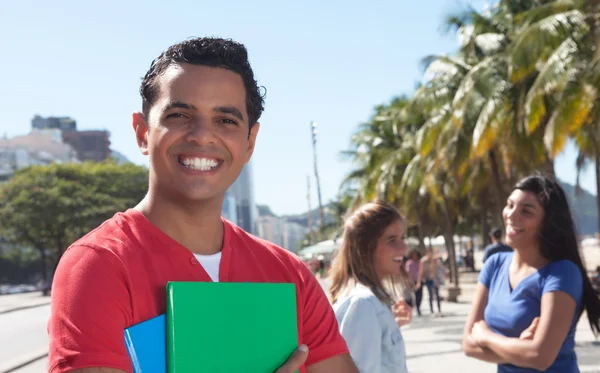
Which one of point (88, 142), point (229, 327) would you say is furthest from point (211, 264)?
point (88, 142)

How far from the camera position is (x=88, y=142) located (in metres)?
154

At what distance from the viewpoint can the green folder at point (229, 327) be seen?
1.57 metres

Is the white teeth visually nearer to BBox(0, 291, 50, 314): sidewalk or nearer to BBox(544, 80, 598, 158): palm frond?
BBox(544, 80, 598, 158): palm frond

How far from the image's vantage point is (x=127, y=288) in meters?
1.60

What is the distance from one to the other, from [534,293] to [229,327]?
225 centimetres

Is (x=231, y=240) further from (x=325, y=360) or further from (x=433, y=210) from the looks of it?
(x=433, y=210)

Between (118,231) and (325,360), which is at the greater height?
(118,231)

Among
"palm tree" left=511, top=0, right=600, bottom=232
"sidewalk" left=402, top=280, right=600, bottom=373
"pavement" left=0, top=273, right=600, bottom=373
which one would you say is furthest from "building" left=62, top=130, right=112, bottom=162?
"sidewalk" left=402, top=280, right=600, bottom=373

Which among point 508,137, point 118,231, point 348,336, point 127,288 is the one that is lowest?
point 348,336

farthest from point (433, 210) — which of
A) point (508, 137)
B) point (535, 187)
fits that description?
point (535, 187)

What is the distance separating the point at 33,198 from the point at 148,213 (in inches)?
2449

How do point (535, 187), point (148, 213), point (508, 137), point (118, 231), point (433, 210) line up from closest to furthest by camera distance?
point (118, 231) → point (148, 213) → point (535, 187) → point (508, 137) → point (433, 210)

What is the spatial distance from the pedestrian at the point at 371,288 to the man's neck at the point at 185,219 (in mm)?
1777

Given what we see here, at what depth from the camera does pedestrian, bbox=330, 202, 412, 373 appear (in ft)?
11.8
